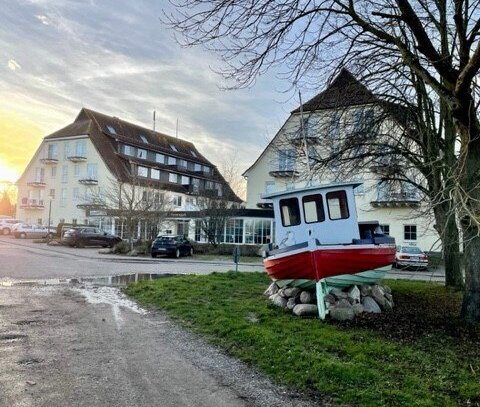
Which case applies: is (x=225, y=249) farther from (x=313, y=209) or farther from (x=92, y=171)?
(x=313, y=209)

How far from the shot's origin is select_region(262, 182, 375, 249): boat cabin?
505 inches

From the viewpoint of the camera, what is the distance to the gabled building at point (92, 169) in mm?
55500

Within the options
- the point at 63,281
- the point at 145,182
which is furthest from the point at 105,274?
the point at 145,182

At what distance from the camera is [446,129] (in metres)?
15.5

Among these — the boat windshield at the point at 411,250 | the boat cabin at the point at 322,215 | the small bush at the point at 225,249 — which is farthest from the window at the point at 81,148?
the boat cabin at the point at 322,215

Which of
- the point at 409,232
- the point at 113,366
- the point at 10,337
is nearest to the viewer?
the point at 113,366

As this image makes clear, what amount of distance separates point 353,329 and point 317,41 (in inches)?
237

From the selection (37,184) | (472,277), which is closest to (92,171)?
(37,184)

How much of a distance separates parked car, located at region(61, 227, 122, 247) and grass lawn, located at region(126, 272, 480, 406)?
2941cm

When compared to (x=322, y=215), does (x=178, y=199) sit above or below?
above

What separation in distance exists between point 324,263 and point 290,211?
269cm

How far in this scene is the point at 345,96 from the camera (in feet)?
44.0

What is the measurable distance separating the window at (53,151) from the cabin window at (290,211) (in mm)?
54287

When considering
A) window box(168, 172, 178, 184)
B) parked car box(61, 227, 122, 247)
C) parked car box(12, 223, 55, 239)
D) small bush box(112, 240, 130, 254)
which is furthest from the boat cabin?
window box(168, 172, 178, 184)
